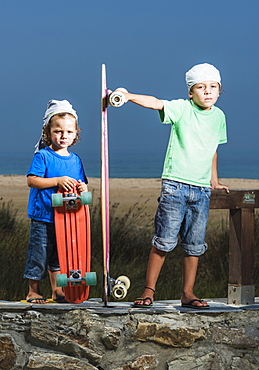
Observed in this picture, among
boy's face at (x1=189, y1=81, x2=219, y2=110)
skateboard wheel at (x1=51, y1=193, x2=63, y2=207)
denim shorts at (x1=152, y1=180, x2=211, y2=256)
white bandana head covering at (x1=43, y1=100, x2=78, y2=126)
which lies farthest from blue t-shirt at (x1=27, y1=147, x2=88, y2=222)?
boy's face at (x1=189, y1=81, x2=219, y2=110)

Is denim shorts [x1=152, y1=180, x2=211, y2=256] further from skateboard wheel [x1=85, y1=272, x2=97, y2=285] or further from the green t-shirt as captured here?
skateboard wheel [x1=85, y1=272, x2=97, y2=285]

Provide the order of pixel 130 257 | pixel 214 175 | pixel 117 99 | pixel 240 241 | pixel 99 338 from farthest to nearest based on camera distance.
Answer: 1. pixel 130 257
2. pixel 240 241
3. pixel 214 175
4. pixel 99 338
5. pixel 117 99

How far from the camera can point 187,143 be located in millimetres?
4383

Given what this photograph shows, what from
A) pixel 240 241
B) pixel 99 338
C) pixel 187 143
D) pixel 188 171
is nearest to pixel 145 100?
pixel 187 143

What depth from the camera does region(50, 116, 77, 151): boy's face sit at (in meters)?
4.34

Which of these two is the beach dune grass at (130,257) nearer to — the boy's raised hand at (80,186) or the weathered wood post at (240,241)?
the weathered wood post at (240,241)

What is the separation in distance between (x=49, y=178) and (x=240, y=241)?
1.46 metres

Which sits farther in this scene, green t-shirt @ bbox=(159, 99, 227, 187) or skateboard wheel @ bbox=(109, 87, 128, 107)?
green t-shirt @ bbox=(159, 99, 227, 187)

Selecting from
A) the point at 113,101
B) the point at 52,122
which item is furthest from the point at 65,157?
the point at 113,101

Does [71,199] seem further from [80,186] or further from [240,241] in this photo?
[240,241]

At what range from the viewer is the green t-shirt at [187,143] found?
172 inches

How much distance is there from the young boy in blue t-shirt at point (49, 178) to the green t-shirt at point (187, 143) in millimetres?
575

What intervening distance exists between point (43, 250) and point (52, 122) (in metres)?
0.80

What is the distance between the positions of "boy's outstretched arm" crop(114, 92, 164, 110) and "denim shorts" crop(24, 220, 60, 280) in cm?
92
